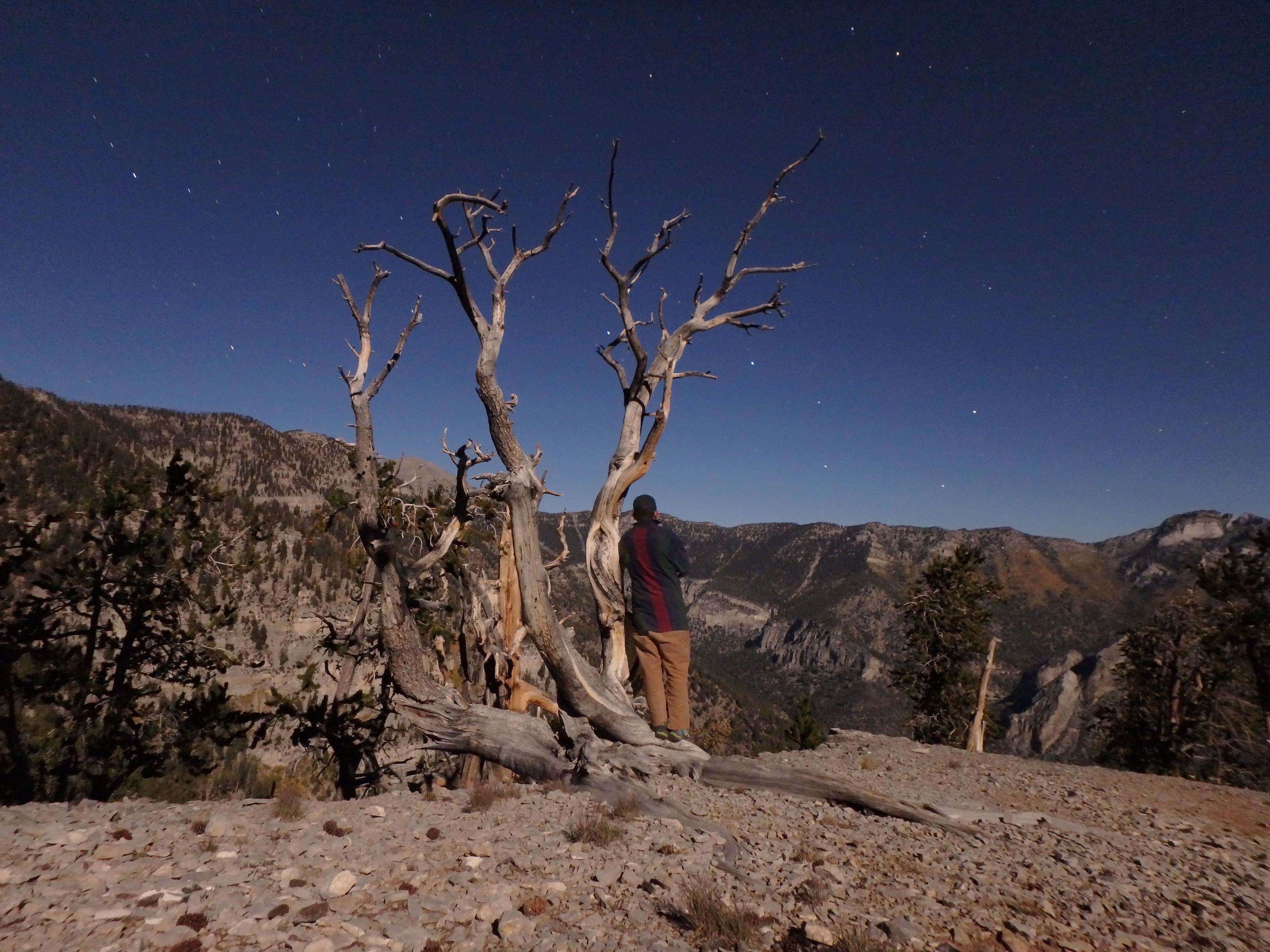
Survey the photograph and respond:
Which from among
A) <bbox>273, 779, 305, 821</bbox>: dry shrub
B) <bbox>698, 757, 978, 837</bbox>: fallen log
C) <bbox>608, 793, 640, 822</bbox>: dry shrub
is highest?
<bbox>273, 779, 305, 821</bbox>: dry shrub

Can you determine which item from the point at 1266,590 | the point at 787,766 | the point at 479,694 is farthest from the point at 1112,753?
the point at 479,694

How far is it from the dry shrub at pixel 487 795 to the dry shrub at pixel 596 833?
3.42 ft

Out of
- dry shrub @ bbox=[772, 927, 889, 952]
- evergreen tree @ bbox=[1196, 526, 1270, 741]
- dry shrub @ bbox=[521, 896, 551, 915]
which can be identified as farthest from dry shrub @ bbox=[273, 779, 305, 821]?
evergreen tree @ bbox=[1196, 526, 1270, 741]

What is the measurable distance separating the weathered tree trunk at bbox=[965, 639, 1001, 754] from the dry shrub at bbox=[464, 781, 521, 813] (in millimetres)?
17578

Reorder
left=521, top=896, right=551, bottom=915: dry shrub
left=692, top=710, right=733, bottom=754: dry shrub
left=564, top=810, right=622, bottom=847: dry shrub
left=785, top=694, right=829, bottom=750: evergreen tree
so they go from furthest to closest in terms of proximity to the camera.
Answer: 1. left=785, top=694, right=829, bottom=750: evergreen tree
2. left=692, top=710, right=733, bottom=754: dry shrub
3. left=564, top=810, right=622, bottom=847: dry shrub
4. left=521, top=896, right=551, bottom=915: dry shrub

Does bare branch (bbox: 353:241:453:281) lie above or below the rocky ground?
above

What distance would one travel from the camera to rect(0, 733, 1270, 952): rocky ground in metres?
3.26

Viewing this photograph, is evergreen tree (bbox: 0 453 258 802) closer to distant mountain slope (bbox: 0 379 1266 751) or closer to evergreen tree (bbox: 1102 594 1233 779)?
distant mountain slope (bbox: 0 379 1266 751)

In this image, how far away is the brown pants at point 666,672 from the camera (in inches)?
259

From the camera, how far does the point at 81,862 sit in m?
3.73

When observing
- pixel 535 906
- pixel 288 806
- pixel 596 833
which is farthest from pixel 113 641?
pixel 535 906

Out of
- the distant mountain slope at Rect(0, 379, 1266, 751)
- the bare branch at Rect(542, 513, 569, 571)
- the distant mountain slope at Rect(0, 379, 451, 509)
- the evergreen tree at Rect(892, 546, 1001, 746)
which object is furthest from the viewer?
the distant mountain slope at Rect(0, 379, 451, 509)

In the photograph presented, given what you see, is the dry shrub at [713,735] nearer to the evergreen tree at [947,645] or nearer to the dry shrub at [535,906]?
the evergreen tree at [947,645]

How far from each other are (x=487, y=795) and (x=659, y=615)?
239 cm
